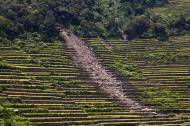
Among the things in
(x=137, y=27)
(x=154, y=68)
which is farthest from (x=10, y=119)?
(x=137, y=27)

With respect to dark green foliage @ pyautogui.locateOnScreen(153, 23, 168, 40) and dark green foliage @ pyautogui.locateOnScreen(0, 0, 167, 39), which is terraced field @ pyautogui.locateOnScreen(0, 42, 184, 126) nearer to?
dark green foliage @ pyautogui.locateOnScreen(0, 0, 167, 39)

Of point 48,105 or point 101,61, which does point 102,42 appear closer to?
point 101,61

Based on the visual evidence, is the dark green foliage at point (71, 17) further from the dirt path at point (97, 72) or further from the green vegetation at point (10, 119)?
the green vegetation at point (10, 119)

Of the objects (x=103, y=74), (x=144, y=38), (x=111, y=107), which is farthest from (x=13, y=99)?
(x=144, y=38)

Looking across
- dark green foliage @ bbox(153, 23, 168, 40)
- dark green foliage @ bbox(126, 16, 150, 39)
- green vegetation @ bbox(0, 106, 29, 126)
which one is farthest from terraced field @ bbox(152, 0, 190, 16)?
green vegetation @ bbox(0, 106, 29, 126)

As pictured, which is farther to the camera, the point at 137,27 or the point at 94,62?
the point at 137,27

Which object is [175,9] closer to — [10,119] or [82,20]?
[82,20]
